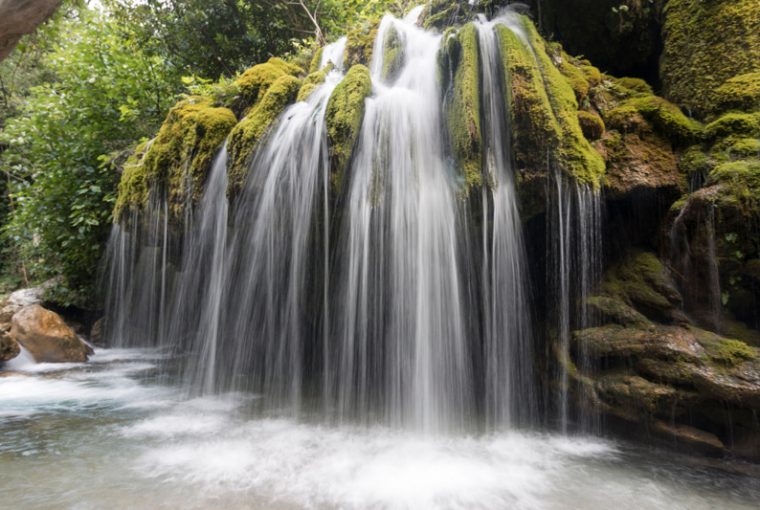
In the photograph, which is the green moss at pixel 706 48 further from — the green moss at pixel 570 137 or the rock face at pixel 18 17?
the rock face at pixel 18 17

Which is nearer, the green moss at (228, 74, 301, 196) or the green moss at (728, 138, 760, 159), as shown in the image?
the green moss at (728, 138, 760, 159)

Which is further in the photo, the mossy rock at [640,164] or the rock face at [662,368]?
the mossy rock at [640,164]

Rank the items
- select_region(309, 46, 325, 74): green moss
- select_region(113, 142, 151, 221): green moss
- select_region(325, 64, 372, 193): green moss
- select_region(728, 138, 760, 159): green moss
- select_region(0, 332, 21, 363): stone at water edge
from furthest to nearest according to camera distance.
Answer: select_region(309, 46, 325, 74): green moss
select_region(0, 332, 21, 363): stone at water edge
select_region(113, 142, 151, 221): green moss
select_region(325, 64, 372, 193): green moss
select_region(728, 138, 760, 159): green moss

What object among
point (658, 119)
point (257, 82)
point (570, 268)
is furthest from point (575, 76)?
point (257, 82)

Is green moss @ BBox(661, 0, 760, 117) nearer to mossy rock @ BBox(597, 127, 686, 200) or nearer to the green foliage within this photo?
mossy rock @ BBox(597, 127, 686, 200)

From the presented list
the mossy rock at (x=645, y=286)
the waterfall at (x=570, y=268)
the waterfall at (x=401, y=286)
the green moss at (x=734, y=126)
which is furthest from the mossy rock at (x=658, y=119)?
the waterfall at (x=401, y=286)

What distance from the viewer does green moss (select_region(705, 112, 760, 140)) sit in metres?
3.59

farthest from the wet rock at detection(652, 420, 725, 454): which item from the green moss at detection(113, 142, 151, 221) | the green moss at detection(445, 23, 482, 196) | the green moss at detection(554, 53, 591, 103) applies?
the green moss at detection(113, 142, 151, 221)

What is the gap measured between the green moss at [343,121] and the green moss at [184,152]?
2.17 m

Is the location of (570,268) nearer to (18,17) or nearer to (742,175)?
(742,175)

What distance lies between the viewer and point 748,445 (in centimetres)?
297

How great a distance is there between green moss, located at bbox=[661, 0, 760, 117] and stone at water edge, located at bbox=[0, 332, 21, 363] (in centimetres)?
1045

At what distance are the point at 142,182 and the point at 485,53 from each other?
563 centimetres

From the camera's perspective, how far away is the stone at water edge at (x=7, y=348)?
6395mm
